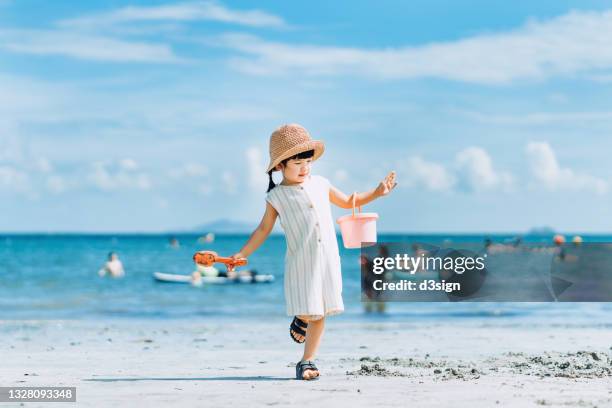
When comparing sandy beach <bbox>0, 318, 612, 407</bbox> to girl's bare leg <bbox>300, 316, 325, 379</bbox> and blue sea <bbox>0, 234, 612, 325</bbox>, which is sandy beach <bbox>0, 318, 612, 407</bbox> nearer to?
girl's bare leg <bbox>300, 316, 325, 379</bbox>

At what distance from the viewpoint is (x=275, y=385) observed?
6.38 metres

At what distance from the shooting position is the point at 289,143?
6.27 meters

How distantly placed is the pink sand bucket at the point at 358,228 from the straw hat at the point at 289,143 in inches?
21.0

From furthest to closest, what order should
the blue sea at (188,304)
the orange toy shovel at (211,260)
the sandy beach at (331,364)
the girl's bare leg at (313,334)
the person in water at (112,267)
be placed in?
the person in water at (112,267) < the blue sea at (188,304) < the girl's bare leg at (313,334) < the orange toy shovel at (211,260) < the sandy beach at (331,364)

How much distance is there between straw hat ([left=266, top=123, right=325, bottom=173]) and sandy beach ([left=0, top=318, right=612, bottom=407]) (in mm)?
1560

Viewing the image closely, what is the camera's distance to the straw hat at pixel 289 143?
624 cm

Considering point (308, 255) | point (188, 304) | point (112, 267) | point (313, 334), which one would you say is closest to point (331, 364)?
point (313, 334)

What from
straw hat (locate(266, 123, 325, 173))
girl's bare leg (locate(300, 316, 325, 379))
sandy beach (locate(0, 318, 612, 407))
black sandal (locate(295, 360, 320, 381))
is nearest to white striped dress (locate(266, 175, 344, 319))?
girl's bare leg (locate(300, 316, 325, 379))

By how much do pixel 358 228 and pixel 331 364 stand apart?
197 centimetres

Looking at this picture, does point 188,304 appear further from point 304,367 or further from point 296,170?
point 296,170

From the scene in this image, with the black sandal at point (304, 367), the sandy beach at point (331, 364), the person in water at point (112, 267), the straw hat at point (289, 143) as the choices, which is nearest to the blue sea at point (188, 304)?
the person in water at point (112, 267)

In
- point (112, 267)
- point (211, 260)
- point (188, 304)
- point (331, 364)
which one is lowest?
point (331, 364)

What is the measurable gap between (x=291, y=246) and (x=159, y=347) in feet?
12.5

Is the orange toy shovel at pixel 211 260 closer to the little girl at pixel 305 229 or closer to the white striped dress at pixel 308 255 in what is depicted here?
the little girl at pixel 305 229
